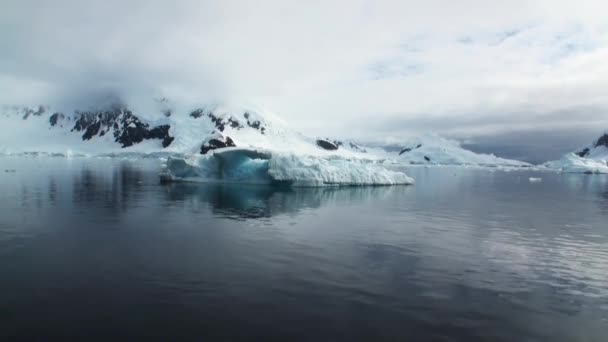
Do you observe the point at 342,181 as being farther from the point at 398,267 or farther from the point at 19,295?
the point at 19,295

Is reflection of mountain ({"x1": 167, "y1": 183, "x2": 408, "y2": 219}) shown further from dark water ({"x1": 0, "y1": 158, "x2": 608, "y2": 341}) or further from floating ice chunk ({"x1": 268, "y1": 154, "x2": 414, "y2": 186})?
floating ice chunk ({"x1": 268, "y1": 154, "x2": 414, "y2": 186})

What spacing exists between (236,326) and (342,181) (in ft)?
99.5

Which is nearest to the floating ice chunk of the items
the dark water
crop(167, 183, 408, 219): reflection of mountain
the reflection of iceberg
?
the reflection of iceberg

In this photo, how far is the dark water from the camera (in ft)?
22.8

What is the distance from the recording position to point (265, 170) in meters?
35.1

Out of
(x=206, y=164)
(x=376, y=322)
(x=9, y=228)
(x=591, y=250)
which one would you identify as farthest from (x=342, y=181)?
(x=376, y=322)

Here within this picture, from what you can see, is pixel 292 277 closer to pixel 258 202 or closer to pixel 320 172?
pixel 258 202

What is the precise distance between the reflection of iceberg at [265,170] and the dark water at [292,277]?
15217mm

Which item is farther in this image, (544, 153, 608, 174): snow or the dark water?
(544, 153, 608, 174): snow

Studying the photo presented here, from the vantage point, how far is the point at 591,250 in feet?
44.8

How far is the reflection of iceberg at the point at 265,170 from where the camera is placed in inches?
1331

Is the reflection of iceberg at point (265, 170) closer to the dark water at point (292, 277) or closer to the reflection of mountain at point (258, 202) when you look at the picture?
the reflection of mountain at point (258, 202)

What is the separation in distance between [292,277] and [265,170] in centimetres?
2589

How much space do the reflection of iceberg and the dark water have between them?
1522cm
